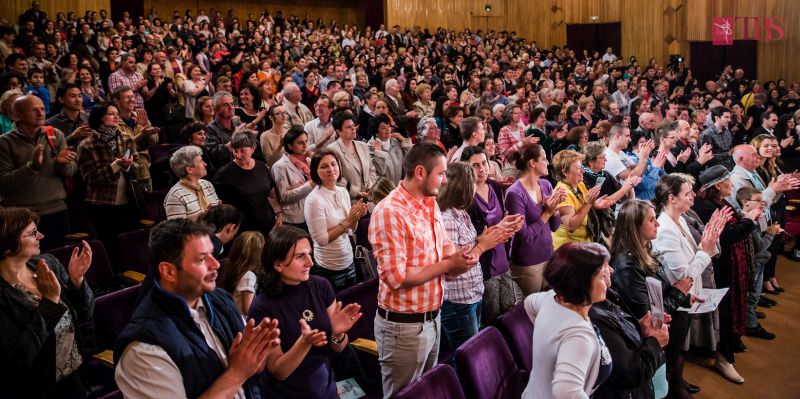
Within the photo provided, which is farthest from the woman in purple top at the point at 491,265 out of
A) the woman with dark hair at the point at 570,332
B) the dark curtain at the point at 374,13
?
the dark curtain at the point at 374,13

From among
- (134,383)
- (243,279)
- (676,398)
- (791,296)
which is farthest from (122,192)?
(791,296)

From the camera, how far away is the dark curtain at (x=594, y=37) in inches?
655

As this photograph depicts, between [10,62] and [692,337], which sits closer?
[692,337]

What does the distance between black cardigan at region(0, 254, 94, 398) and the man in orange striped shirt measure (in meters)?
1.19

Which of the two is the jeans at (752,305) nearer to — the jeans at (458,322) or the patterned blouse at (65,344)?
the jeans at (458,322)

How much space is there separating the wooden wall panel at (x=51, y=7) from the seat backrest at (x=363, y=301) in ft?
37.3

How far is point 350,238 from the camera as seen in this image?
3.99m

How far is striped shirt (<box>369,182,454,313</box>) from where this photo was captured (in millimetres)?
2371

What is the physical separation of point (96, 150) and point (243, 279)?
82.4 inches

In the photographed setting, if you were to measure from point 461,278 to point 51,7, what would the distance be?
12.7 meters

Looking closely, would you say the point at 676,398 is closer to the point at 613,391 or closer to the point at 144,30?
the point at 613,391

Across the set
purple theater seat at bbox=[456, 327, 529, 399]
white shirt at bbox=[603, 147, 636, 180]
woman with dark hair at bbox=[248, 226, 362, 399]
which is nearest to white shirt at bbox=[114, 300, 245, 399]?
woman with dark hair at bbox=[248, 226, 362, 399]

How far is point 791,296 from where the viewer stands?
5.28 meters

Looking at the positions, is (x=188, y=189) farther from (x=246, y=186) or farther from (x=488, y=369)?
(x=488, y=369)
